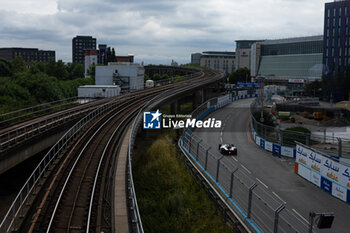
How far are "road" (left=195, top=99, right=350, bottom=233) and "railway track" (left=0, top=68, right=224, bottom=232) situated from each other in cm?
964

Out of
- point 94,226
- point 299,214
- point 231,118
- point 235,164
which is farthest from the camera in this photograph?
point 231,118

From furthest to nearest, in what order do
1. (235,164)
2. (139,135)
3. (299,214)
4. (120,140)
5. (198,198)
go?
(139,135), (120,140), (235,164), (198,198), (299,214)

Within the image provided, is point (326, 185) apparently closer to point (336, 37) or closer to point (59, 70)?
point (336, 37)

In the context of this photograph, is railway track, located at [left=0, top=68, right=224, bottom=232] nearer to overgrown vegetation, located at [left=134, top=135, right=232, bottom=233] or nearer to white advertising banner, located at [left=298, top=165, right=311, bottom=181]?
overgrown vegetation, located at [left=134, top=135, right=232, bottom=233]

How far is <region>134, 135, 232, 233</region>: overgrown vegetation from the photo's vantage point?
1817 cm

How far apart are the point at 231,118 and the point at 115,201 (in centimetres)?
3983

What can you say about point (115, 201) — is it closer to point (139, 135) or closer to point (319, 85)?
point (139, 135)

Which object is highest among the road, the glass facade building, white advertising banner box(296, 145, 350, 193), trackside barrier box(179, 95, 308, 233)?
the glass facade building

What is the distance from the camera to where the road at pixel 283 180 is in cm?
1812

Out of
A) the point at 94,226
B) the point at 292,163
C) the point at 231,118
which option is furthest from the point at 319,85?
the point at 94,226

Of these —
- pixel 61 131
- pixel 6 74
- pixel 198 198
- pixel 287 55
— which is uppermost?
pixel 287 55

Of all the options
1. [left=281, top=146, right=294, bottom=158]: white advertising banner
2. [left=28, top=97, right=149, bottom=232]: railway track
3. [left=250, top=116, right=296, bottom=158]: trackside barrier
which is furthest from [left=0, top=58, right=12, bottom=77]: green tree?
[left=281, top=146, right=294, bottom=158]: white advertising banner

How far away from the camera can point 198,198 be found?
2119 cm

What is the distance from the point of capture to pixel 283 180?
76.3 ft
